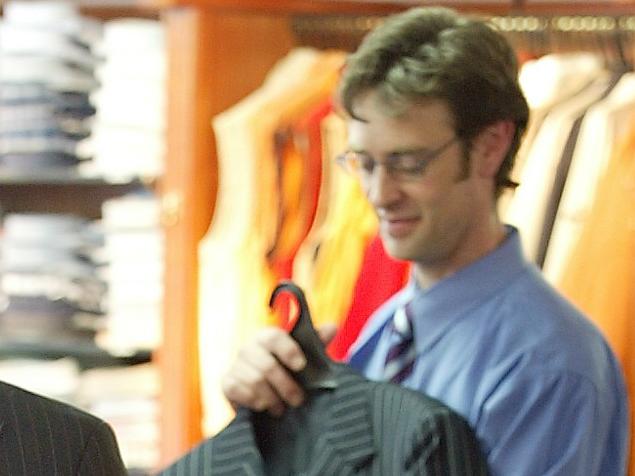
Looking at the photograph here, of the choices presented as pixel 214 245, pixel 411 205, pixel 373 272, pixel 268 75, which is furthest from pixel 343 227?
pixel 411 205

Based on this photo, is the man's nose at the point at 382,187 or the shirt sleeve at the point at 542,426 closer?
the shirt sleeve at the point at 542,426

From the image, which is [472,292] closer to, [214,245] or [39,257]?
[214,245]

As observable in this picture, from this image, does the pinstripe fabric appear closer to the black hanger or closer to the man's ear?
the black hanger

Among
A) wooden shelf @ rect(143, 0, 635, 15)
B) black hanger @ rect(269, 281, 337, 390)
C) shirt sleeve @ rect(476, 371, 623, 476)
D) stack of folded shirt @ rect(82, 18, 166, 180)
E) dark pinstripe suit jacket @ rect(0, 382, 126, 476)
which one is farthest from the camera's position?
stack of folded shirt @ rect(82, 18, 166, 180)

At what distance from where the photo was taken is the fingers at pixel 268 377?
4.31ft

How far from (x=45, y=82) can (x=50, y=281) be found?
43 centimetres

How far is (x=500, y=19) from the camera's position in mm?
2223

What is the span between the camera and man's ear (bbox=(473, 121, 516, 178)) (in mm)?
1386

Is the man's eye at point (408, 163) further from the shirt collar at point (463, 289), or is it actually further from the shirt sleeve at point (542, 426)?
the shirt sleeve at point (542, 426)

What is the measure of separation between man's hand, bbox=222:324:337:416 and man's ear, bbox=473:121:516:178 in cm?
30

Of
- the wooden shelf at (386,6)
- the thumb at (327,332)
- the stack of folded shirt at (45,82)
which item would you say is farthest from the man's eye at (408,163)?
the stack of folded shirt at (45,82)

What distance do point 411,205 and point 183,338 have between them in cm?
102

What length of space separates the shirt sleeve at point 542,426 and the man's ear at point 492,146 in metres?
0.30

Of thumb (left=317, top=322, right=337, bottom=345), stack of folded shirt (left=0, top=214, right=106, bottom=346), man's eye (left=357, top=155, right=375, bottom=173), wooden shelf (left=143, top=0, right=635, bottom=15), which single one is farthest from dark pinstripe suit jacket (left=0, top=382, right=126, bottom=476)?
stack of folded shirt (left=0, top=214, right=106, bottom=346)
